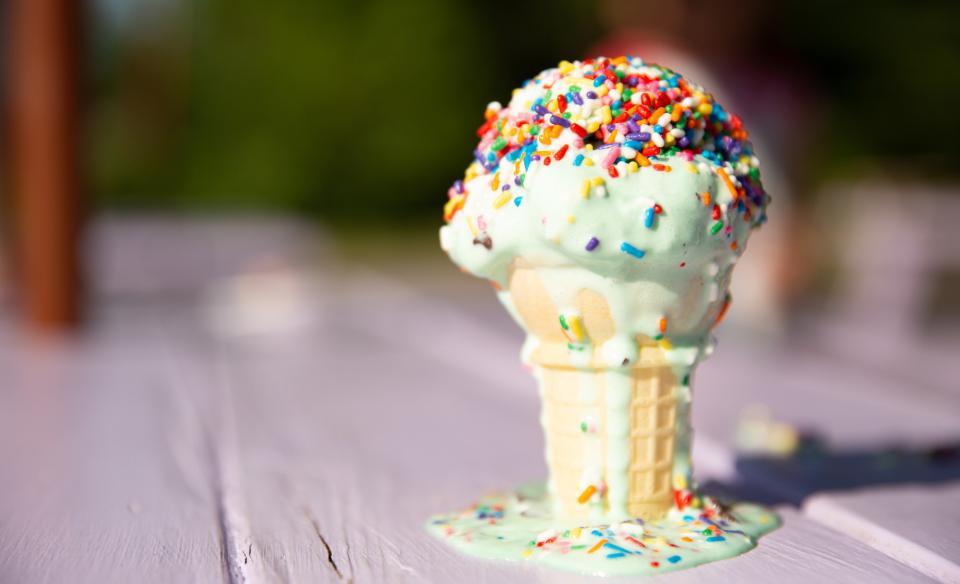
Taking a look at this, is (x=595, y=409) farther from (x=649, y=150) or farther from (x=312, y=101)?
(x=312, y=101)

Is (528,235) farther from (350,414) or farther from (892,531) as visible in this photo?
(350,414)

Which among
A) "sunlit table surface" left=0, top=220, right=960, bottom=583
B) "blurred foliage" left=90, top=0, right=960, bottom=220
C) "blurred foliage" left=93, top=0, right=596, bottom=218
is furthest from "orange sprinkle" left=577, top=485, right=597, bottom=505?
"blurred foliage" left=93, top=0, right=596, bottom=218

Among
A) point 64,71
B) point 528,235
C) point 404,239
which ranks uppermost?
point 64,71

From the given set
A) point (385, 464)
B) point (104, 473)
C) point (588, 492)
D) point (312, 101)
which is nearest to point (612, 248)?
point (588, 492)

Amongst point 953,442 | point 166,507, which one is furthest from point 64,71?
point 953,442

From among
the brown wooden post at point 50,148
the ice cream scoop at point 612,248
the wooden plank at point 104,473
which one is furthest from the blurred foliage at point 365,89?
the ice cream scoop at point 612,248

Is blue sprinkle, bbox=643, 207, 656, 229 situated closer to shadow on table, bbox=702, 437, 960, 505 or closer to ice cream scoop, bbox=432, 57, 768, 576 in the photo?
ice cream scoop, bbox=432, 57, 768, 576
